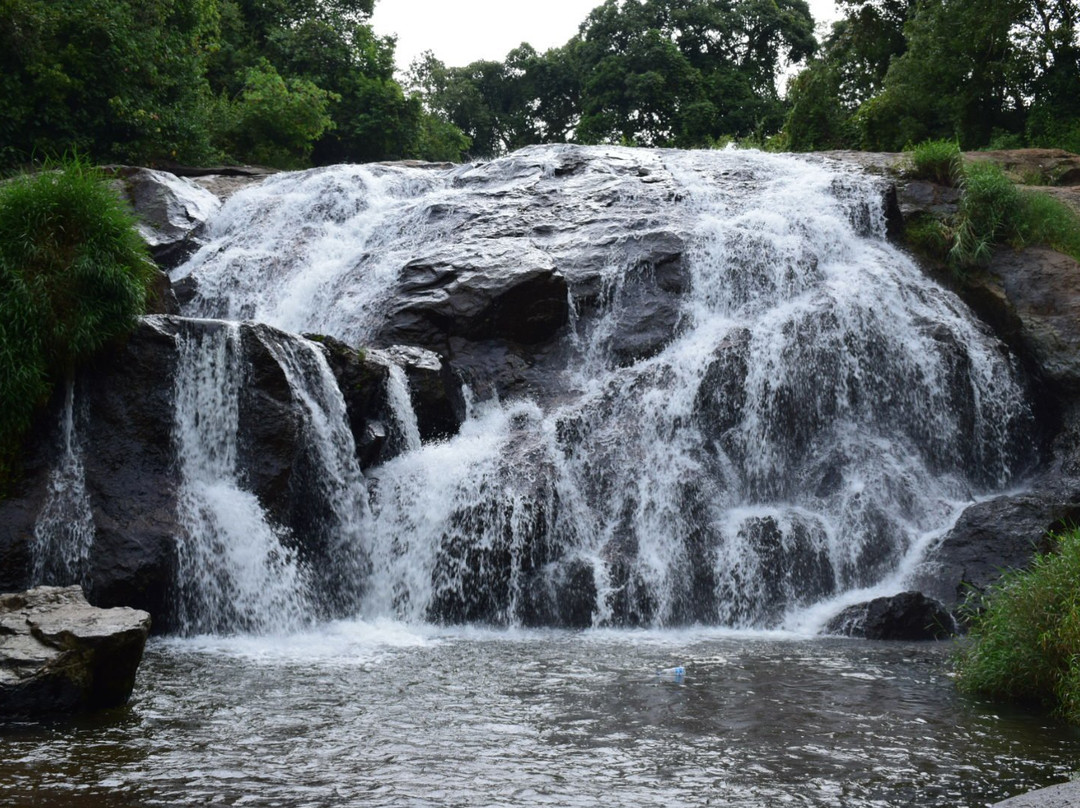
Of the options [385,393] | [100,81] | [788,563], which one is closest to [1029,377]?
[788,563]

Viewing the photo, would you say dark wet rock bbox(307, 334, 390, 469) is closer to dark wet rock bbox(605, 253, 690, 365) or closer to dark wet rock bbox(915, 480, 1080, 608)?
dark wet rock bbox(605, 253, 690, 365)

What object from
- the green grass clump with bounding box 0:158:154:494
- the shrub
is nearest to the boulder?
the green grass clump with bounding box 0:158:154:494

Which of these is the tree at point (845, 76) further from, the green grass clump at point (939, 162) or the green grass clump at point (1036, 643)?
the green grass clump at point (1036, 643)

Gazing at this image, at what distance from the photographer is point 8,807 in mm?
4680

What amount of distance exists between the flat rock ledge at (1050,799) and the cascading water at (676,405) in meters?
6.91

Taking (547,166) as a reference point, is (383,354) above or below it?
below

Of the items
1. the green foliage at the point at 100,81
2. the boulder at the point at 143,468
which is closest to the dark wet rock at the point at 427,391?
the boulder at the point at 143,468

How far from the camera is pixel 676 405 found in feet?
44.7

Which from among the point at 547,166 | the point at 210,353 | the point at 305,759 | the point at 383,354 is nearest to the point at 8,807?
the point at 305,759

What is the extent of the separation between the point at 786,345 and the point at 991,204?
4909mm

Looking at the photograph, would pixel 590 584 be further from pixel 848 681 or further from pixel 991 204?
pixel 991 204

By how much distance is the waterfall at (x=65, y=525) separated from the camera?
9.73 meters

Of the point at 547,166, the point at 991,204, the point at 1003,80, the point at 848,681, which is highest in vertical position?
the point at 1003,80

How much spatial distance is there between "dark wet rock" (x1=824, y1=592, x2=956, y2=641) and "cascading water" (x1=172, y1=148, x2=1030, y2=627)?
902mm
